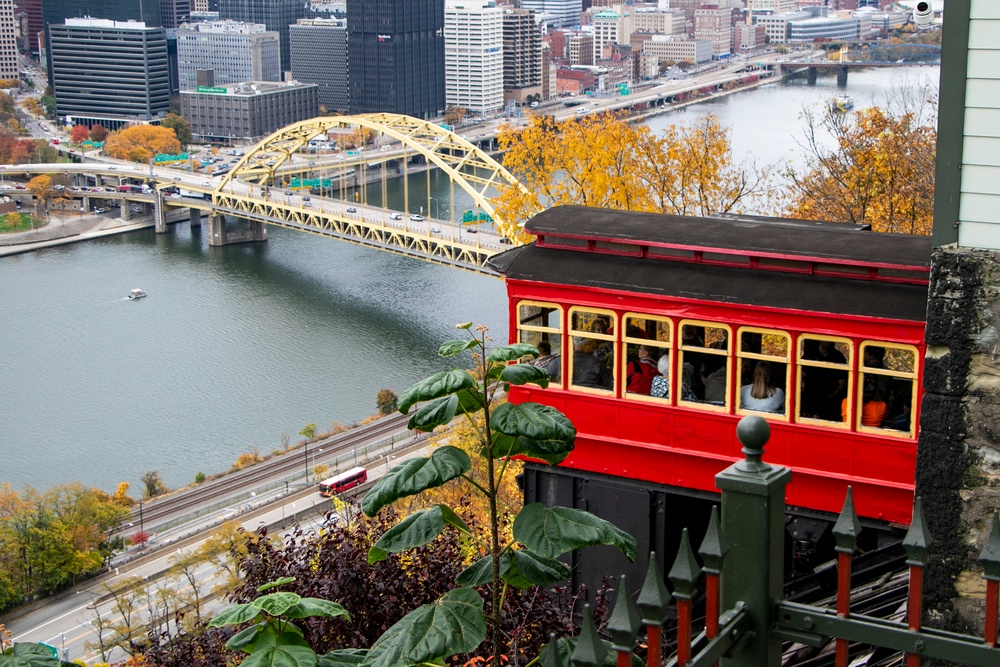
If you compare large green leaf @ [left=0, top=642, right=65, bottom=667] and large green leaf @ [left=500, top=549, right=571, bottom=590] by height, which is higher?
large green leaf @ [left=500, top=549, right=571, bottom=590]

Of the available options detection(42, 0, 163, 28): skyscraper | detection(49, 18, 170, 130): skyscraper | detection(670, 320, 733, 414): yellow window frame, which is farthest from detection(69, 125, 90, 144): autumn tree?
detection(670, 320, 733, 414): yellow window frame

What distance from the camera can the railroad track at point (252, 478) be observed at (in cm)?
3128

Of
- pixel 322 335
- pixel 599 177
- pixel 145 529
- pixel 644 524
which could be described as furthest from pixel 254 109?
pixel 644 524

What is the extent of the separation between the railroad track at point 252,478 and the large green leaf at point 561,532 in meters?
27.1

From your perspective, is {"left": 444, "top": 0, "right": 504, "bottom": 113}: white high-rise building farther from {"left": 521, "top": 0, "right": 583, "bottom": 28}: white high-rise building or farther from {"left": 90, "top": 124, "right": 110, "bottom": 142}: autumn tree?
{"left": 521, "top": 0, "right": 583, "bottom": 28}: white high-rise building

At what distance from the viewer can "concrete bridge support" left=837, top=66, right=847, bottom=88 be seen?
11328 centimetres

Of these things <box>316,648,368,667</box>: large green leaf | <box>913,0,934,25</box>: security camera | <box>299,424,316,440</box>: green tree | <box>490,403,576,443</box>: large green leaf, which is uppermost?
<box>913,0,934,25</box>: security camera

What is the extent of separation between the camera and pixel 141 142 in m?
89.6

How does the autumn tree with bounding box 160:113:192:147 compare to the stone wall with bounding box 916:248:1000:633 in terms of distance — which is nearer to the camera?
the stone wall with bounding box 916:248:1000:633

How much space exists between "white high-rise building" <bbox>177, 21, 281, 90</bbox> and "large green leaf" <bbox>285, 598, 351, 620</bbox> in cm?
11060

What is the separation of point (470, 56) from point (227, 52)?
2089 cm

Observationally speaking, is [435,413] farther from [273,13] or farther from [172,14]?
[172,14]

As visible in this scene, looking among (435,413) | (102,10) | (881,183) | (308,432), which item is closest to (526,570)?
(435,413)

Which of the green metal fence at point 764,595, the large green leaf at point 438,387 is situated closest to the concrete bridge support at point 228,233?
the large green leaf at point 438,387
